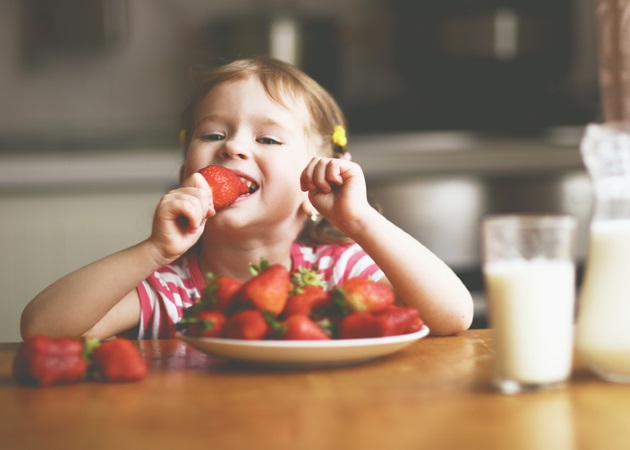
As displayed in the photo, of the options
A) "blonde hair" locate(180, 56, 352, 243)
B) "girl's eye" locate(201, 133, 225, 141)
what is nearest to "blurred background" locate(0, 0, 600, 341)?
"blonde hair" locate(180, 56, 352, 243)

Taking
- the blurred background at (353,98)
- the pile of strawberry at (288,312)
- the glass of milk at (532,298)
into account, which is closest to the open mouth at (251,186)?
the pile of strawberry at (288,312)

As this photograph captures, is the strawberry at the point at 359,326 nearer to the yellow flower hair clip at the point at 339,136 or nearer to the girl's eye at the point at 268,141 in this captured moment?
the girl's eye at the point at 268,141

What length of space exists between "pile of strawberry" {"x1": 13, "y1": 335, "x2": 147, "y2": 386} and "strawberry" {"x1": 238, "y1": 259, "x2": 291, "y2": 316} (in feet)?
0.45

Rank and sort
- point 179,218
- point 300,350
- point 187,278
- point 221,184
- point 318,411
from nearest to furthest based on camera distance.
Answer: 1. point 318,411
2. point 300,350
3. point 179,218
4. point 221,184
5. point 187,278

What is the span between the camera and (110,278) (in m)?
1.24

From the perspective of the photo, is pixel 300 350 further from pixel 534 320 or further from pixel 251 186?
pixel 251 186

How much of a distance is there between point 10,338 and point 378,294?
239 cm

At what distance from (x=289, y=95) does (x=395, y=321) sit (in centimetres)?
73

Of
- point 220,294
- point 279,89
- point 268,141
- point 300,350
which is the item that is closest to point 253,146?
point 268,141

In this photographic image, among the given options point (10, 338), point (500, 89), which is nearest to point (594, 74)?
point (500, 89)

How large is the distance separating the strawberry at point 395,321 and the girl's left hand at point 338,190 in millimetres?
253

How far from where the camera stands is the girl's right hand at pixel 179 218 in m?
1.15

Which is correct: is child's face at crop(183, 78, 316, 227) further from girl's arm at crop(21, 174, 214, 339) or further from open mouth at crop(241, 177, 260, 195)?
girl's arm at crop(21, 174, 214, 339)

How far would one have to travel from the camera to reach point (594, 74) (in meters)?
3.29
